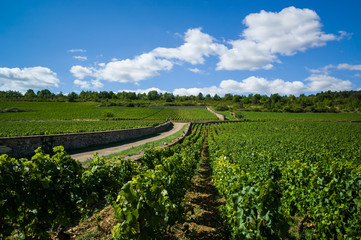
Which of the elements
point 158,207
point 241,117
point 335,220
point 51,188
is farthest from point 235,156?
point 241,117

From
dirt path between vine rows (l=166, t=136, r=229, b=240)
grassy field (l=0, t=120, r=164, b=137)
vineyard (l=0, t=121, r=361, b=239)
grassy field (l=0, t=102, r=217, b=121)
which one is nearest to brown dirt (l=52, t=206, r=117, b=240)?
vineyard (l=0, t=121, r=361, b=239)

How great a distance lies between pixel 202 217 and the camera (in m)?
6.38

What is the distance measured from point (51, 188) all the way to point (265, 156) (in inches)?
357

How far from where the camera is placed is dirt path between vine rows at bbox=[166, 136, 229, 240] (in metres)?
5.12

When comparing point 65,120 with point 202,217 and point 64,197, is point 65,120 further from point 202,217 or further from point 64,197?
point 202,217

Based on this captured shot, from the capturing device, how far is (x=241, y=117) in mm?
67000

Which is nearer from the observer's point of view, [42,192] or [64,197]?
[42,192]

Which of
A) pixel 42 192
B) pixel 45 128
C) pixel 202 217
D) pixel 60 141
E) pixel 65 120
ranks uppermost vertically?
pixel 42 192

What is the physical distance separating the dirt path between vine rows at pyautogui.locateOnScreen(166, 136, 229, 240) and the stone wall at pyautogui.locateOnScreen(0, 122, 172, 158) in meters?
12.9

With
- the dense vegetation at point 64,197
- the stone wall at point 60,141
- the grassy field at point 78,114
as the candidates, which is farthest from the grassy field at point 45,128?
the grassy field at point 78,114

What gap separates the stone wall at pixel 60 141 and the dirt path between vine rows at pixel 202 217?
1292cm

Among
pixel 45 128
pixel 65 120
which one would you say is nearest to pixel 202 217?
pixel 45 128

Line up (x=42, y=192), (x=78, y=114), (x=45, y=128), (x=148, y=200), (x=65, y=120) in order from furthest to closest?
(x=78, y=114) → (x=65, y=120) → (x=45, y=128) → (x=42, y=192) → (x=148, y=200)

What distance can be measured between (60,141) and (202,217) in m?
14.8
